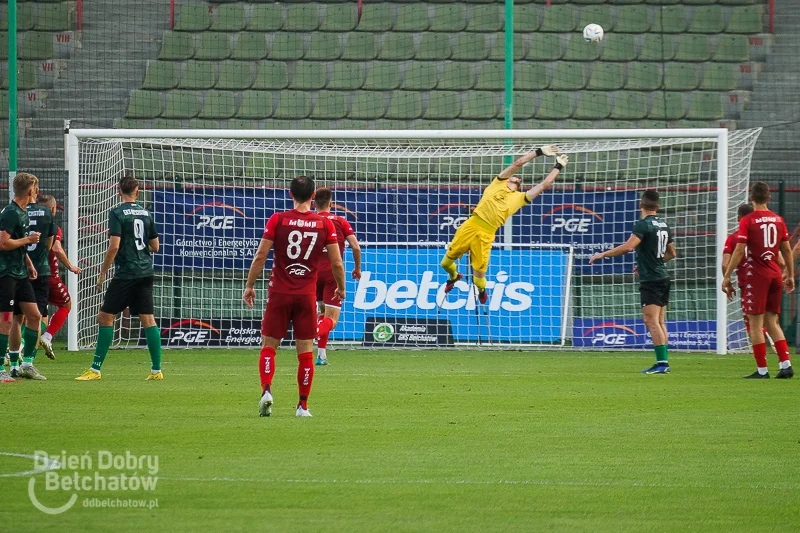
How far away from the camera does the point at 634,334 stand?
56.4 ft

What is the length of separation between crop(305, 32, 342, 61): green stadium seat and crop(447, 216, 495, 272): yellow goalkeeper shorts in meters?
→ 8.49

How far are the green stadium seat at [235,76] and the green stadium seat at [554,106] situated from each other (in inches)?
225

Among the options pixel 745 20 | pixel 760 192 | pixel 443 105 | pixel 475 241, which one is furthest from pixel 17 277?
pixel 745 20

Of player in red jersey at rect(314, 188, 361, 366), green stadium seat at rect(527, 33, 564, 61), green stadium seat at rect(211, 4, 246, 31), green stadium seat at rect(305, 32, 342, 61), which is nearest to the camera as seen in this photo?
player in red jersey at rect(314, 188, 361, 366)

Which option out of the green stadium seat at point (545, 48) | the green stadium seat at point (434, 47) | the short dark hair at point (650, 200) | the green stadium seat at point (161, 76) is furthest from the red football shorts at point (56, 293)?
the green stadium seat at point (545, 48)

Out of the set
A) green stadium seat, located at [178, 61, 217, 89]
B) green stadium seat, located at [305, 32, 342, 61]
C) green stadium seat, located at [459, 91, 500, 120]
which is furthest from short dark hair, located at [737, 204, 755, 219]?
green stadium seat, located at [178, 61, 217, 89]

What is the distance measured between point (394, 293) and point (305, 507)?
11658 millimetres

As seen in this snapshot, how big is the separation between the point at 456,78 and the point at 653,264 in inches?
378

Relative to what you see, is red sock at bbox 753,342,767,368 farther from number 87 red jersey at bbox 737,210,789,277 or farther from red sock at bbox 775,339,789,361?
number 87 red jersey at bbox 737,210,789,277

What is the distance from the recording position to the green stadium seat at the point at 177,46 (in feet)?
73.3

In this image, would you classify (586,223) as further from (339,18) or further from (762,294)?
(339,18)

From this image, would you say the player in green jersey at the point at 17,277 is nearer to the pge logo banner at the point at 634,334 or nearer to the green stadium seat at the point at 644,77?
the pge logo banner at the point at 634,334

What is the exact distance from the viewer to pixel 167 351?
54.7 ft

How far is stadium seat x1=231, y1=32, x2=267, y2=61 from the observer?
22266 mm
